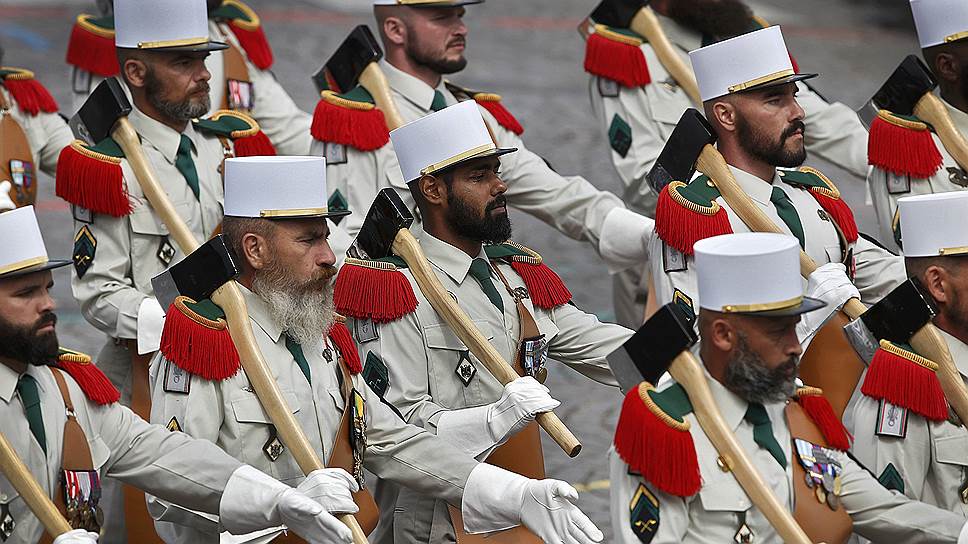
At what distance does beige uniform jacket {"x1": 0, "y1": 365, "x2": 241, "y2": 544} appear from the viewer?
5.82 meters

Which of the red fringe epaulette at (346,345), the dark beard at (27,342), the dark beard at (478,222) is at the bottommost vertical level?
the red fringe epaulette at (346,345)

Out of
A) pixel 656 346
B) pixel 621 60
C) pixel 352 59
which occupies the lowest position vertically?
pixel 621 60

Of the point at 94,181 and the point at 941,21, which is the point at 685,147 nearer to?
the point at 941,21

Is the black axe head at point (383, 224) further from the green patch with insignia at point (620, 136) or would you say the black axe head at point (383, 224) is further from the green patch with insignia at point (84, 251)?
the green patch with insignia at point (620, 136)

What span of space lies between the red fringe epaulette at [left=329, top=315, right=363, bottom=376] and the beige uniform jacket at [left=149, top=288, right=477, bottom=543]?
0.04 metres

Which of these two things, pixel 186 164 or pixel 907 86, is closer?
pixel 186 164

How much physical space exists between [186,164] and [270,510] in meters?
2.44

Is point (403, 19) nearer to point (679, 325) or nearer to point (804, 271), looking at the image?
point (804, 271)

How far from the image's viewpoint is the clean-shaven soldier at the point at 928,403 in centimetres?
620

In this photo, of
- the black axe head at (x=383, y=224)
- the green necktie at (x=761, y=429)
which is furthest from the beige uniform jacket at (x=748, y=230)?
the green necktie at (x=761, y=429)

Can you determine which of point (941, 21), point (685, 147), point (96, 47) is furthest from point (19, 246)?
point (941, 21)

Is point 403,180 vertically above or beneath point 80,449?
beneath

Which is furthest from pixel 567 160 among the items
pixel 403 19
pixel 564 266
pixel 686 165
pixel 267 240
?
pixel 267 240

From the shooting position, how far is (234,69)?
375 inches
